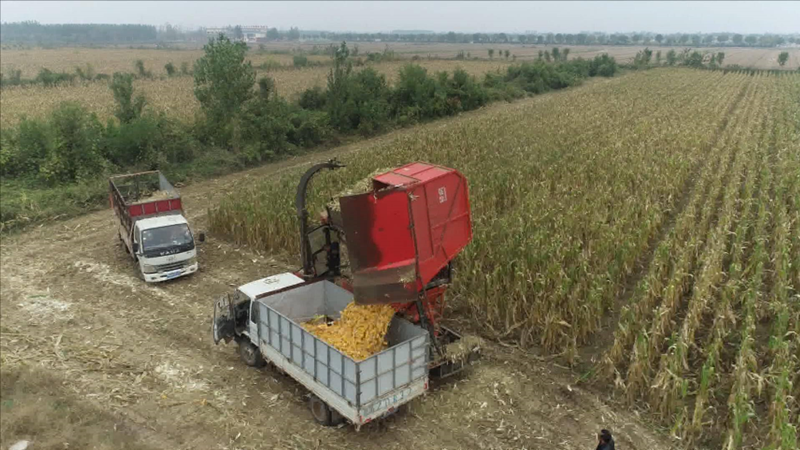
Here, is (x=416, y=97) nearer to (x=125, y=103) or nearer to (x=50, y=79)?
(x=125, y=103)

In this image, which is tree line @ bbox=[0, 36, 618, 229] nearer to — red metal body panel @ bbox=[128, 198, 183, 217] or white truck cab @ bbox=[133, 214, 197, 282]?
red metal body panel @ bbox=[128, 198, 183, 217]

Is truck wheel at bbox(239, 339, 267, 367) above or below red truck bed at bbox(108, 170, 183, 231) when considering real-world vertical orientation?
below

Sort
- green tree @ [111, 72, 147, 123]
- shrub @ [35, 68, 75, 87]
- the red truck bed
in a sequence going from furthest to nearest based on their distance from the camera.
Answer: shrub @ [35, 68, 75, 87] < green tree @ [111, 72, 147, 123] < the red truck bed

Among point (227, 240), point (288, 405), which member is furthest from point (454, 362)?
point (227, 240)

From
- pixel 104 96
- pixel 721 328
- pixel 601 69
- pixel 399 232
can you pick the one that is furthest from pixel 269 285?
pixel 601 69

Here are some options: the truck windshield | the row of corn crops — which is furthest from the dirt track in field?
the truck windshield

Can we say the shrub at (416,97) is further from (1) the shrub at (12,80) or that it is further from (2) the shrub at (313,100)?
(1) the shrub at (12,80)

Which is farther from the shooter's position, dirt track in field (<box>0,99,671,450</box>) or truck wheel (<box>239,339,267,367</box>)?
truck wheel (<box>239,339,267,367</box>)
